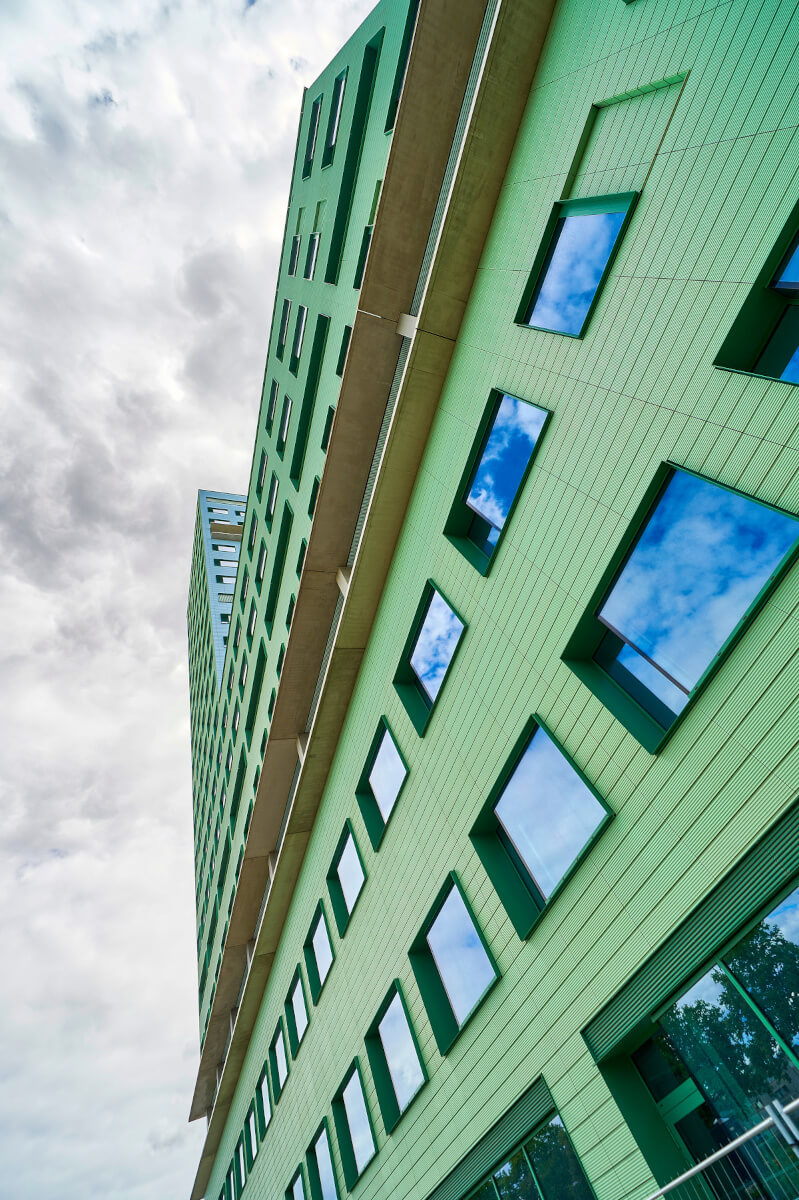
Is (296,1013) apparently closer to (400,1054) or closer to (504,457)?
(400,1054)

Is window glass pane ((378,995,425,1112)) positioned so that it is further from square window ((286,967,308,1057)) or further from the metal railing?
square window ((286,967,308,1057))

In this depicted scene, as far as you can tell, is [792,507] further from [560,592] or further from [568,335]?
[568,335]

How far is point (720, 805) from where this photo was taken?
517 centimetres

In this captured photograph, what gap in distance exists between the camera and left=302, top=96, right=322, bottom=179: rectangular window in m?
20.7

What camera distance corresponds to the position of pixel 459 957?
945 centimetres

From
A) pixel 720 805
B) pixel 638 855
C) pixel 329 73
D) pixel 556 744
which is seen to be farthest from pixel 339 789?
pixel 329 73

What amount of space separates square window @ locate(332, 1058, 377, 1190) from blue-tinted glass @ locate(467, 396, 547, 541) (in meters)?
13.6

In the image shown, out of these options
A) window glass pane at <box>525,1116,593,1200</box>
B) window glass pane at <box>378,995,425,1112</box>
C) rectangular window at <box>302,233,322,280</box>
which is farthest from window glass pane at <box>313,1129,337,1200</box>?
rectangular window at <box>302,233,322,280</box>

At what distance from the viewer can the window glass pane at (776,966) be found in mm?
4523

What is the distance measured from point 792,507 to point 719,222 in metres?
3.37

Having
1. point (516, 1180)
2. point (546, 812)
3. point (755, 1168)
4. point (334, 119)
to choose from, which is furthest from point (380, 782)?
point (334, 119)

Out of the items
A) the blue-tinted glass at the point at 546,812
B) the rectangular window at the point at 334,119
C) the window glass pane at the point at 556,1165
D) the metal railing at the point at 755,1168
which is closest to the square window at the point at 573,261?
the blue-tinted glass at the point at 546,812

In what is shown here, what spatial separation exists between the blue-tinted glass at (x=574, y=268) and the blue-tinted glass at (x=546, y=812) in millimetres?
6422

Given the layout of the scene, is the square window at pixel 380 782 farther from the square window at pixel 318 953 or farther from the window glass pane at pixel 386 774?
the square window at pixel 318 953
